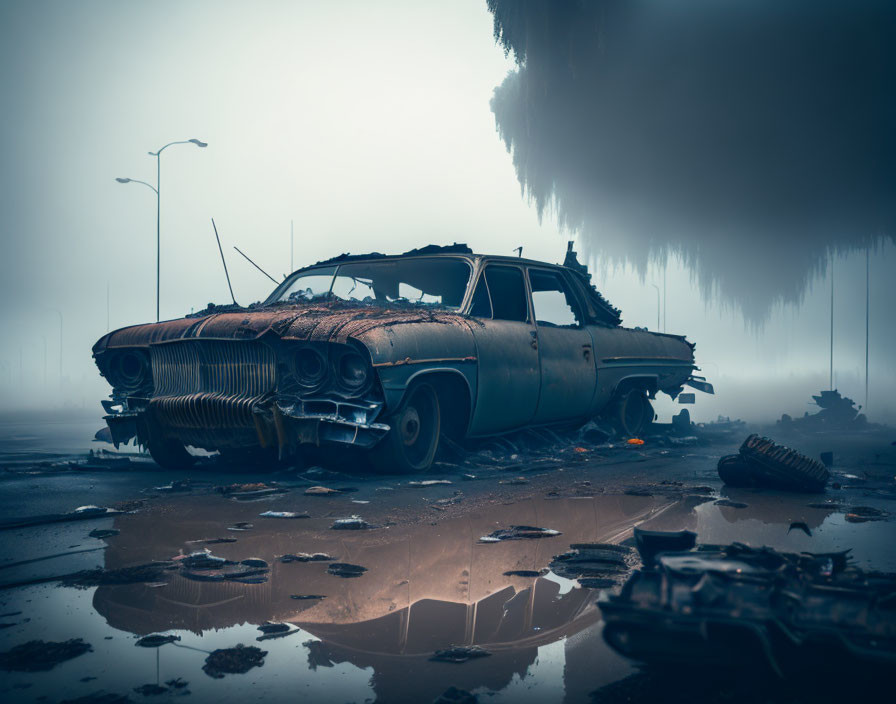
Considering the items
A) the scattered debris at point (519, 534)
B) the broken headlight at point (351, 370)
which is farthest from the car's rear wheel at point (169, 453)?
the scattered debris at point (519, 534)

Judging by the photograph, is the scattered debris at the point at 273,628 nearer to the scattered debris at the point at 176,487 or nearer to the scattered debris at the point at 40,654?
the scattered debris at the point at 40,654

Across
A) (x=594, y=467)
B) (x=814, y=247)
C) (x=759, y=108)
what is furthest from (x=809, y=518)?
(x=814, y=247)

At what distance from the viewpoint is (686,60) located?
2319 centimetres

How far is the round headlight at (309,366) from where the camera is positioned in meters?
5.47

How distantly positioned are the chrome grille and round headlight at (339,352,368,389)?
51 cm

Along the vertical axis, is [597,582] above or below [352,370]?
below

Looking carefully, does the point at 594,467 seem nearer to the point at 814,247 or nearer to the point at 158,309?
the point at 158,309

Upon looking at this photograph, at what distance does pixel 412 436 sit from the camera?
5.86 m

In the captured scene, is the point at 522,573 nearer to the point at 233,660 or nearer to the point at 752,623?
the point at 233,660

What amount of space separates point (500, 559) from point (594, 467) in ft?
11.7

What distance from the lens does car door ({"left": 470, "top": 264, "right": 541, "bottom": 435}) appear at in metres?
6.27

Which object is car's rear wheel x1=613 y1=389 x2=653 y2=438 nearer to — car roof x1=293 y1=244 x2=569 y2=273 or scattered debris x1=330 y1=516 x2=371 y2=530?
car roof x1=293 y1=244 x2=569 y2=273

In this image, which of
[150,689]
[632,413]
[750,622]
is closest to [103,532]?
[150,689]

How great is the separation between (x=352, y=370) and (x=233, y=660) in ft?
11.3
